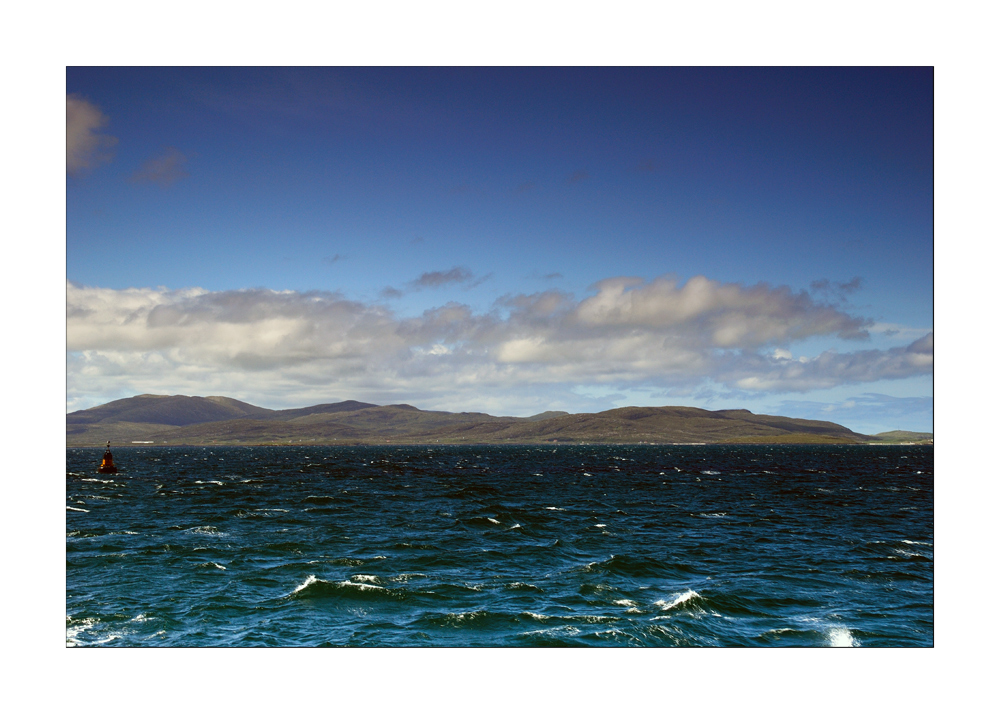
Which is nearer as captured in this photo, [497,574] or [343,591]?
[343,591]

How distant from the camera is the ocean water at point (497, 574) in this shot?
2534 centimetres

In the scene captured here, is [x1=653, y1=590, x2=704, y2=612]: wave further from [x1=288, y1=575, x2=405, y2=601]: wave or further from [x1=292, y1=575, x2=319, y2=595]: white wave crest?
[x1=292, y1=575, x2=319, y2=595]: white wave crest

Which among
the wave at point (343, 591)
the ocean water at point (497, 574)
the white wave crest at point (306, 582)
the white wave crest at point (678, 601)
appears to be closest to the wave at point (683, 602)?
the white wave crest at point (678, 601)

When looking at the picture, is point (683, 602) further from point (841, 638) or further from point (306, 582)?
point (306, 582)

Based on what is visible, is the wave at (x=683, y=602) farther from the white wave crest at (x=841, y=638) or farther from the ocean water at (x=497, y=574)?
the white wave crest at (x=841, y=638)

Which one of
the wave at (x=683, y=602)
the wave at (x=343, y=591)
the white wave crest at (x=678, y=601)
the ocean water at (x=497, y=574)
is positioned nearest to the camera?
the ocean water at (x=497, y=574)

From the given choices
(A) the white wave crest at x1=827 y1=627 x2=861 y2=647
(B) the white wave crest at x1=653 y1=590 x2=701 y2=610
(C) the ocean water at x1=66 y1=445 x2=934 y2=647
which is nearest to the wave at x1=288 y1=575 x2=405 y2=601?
(C) the ocean water at x1=66 y1=445 x2=934 y2=647

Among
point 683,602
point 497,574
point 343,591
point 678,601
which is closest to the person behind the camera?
point 683,602

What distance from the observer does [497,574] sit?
113 ft

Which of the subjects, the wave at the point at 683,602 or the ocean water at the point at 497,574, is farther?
the wave at the point at 683,602

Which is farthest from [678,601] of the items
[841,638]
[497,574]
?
[497,574]

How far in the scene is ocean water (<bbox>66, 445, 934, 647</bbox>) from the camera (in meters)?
25.3
